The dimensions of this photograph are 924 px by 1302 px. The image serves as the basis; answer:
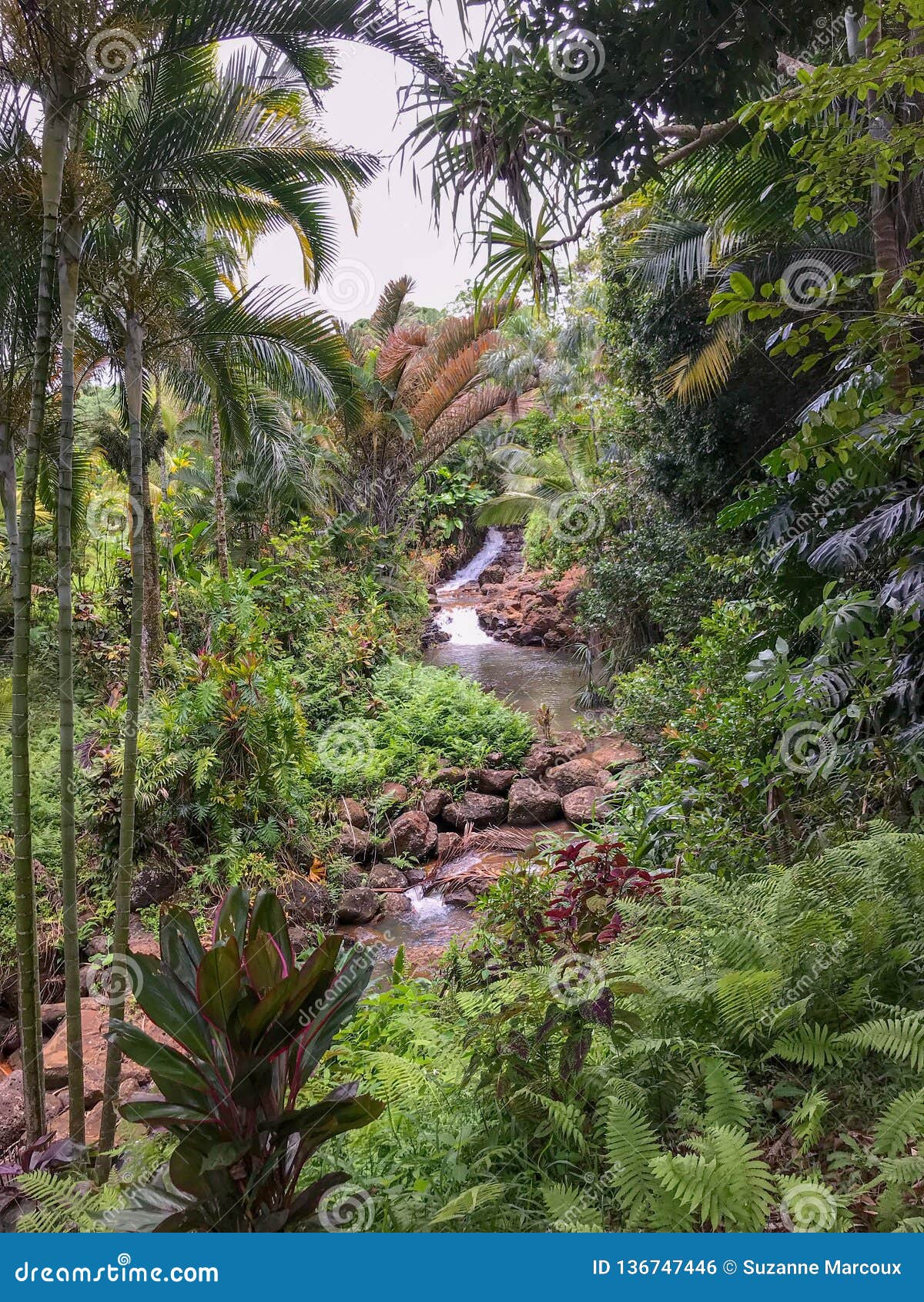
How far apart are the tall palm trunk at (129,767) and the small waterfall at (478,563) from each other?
49.8ft

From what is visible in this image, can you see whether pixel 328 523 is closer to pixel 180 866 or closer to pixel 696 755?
pixel 180 866

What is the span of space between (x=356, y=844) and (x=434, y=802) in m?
0.96

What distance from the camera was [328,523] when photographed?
11.6 m

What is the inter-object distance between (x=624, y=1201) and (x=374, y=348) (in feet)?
40.0

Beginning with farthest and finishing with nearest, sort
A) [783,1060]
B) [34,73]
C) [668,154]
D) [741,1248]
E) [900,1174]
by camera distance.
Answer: [668,154] → [34,73] → [783,1060] → [900,1174] → [741,1248]

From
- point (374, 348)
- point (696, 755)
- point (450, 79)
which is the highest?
point (374, 348)

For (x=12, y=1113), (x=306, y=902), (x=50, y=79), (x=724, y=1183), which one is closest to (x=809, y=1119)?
(x=724, y=1183)

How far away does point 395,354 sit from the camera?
37.8 feet

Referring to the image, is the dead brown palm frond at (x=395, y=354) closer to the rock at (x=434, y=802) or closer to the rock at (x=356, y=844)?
the rock at (x=434, y=802)

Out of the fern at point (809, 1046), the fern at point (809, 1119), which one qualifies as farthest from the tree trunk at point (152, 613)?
the fern at point (809, 1119)

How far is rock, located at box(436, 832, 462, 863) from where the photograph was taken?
6.68 metres

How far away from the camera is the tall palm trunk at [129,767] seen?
8.71 feet

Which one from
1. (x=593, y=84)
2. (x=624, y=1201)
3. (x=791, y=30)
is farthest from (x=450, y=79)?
(x=624, y=1201)

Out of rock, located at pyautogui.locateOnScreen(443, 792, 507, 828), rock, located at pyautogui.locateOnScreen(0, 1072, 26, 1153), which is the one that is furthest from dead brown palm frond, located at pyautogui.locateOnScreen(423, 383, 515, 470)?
rock, located at pyautogui.locateOnScreen(0, 1072, 26, 1153)
